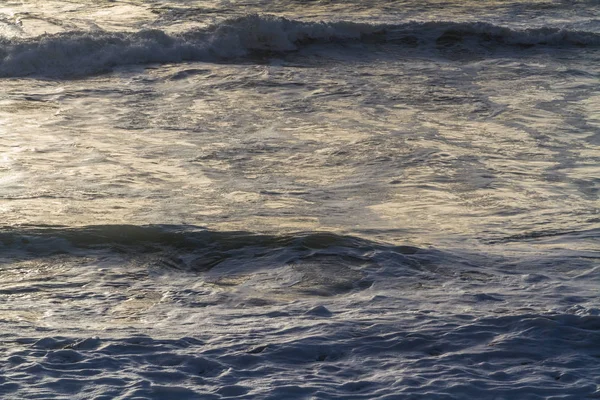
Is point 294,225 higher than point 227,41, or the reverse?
point 227,41

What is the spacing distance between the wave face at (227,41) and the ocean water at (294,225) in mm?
61

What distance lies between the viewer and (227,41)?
46.7 ft

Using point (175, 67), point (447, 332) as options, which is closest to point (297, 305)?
point (447, 332)

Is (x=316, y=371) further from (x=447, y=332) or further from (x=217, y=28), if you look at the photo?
(x=217, y=28)

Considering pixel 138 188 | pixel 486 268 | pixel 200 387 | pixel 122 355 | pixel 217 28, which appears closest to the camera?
pixel 200 387

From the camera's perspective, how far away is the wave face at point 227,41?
41.7ft

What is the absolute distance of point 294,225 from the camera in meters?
5.77

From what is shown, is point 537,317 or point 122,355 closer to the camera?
point 122,355

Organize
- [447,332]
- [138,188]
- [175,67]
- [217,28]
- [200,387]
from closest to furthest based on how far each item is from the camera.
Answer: [200,387], [447,332], [138,188], [175,67], [217,28]

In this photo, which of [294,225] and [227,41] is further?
[227,41]

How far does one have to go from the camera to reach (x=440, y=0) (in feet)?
59.6

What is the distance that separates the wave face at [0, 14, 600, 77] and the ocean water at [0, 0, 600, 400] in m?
0.06

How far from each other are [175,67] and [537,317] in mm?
9386

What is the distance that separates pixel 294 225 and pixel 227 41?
8959 mm
